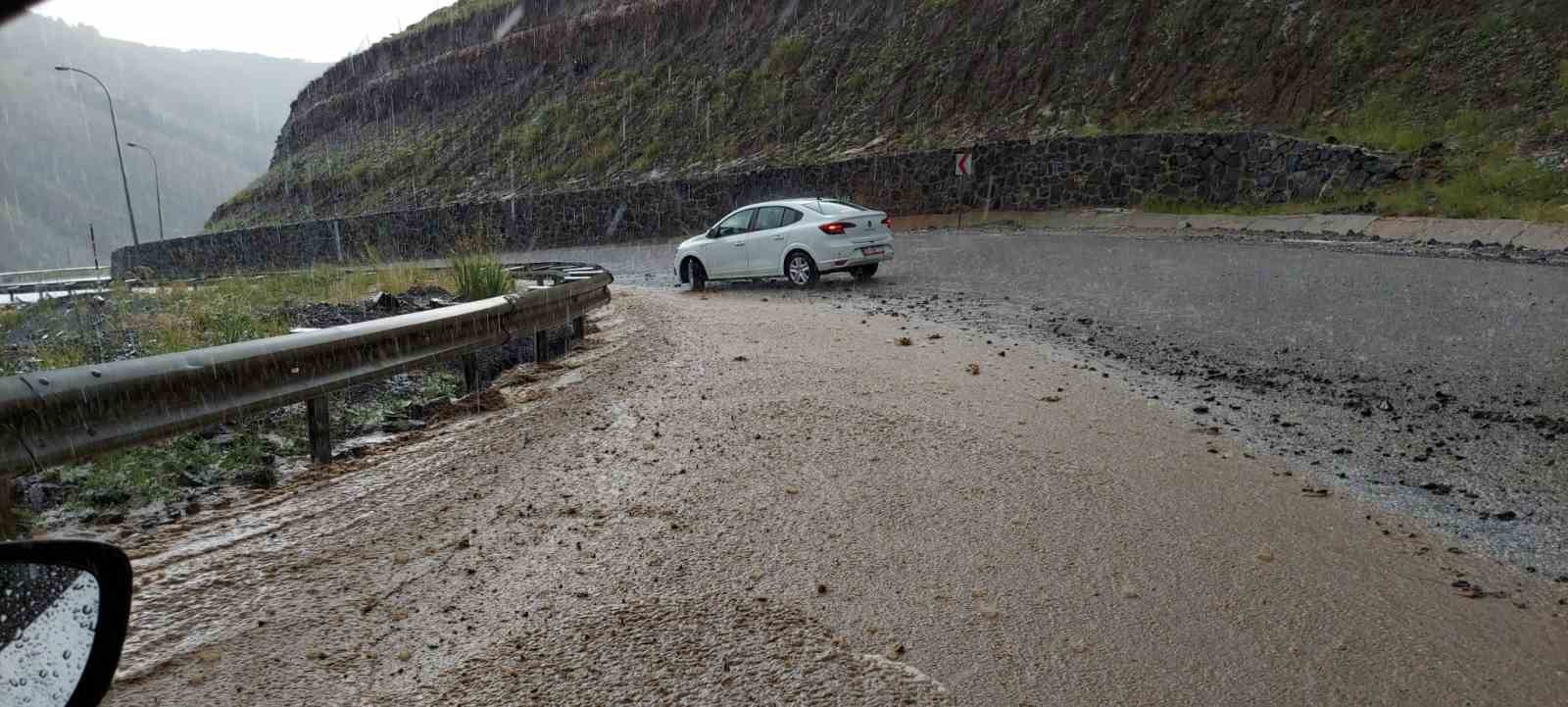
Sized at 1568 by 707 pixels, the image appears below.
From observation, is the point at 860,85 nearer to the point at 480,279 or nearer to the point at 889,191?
the point at 889,191

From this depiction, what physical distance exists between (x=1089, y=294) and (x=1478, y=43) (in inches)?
675

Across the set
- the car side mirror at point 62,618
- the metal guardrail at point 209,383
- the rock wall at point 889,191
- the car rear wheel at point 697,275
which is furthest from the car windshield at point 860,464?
the rock wall at point 889,191

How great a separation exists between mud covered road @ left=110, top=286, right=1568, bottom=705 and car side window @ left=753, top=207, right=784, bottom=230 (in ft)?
36.2

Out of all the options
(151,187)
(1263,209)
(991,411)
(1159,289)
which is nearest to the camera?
(991,411)

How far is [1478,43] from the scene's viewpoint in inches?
931

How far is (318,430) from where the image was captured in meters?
5.71

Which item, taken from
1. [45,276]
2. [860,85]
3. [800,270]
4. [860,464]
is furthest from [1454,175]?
[45,276]

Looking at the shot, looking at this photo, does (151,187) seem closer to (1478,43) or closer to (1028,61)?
(1028,61)

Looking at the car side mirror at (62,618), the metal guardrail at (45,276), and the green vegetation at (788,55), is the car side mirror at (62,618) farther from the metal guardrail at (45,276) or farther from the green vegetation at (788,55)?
the metal guardrail at (45,276)

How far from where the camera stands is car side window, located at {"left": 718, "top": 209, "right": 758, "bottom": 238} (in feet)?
58.3

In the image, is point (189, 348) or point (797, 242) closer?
point (189, 348)

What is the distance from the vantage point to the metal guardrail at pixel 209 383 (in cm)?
380

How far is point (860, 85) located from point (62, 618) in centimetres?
4182

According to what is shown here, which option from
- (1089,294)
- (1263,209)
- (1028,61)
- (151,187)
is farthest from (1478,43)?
(151,187)
